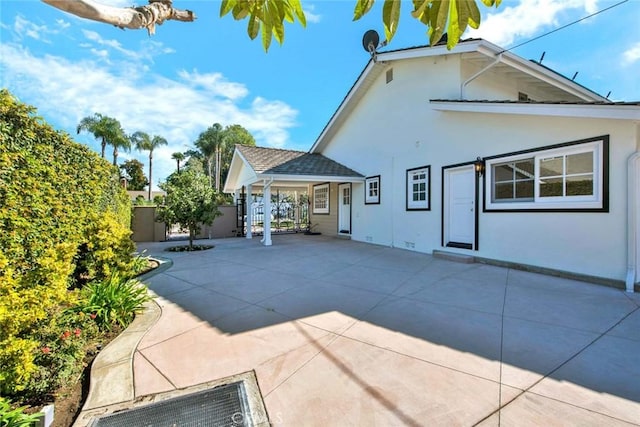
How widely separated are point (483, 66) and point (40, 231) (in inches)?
414

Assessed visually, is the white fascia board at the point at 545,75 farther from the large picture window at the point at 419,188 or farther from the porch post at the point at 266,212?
the porch post at the point at 266,212

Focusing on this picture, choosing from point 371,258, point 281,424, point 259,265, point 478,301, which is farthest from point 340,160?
point 281,424

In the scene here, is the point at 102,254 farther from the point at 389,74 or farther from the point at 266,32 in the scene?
the point at 389,74

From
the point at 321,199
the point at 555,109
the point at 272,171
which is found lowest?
the point at 321,199

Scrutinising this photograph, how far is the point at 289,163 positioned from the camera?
1266cm

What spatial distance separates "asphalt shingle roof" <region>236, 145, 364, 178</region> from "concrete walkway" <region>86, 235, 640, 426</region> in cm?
638

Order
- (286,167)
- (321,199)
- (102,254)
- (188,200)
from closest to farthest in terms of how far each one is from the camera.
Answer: (102,254) < (188,200) < (286,167) < (321,199)

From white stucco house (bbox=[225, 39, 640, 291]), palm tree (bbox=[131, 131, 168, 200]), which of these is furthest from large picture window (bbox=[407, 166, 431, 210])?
palm tree (bbox=[131, 131, 168, 200])

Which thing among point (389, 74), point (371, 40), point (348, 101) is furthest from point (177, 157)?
point (389, 74)

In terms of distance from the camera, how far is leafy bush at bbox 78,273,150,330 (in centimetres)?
371

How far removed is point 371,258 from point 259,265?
3058mm

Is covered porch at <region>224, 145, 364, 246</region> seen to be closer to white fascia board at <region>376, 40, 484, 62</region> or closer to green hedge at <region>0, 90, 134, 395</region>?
white fascia board at <region>376, 40, 484, 62</region>

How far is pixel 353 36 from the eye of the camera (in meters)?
10.9

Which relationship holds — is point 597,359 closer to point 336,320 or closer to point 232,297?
point 336,320
